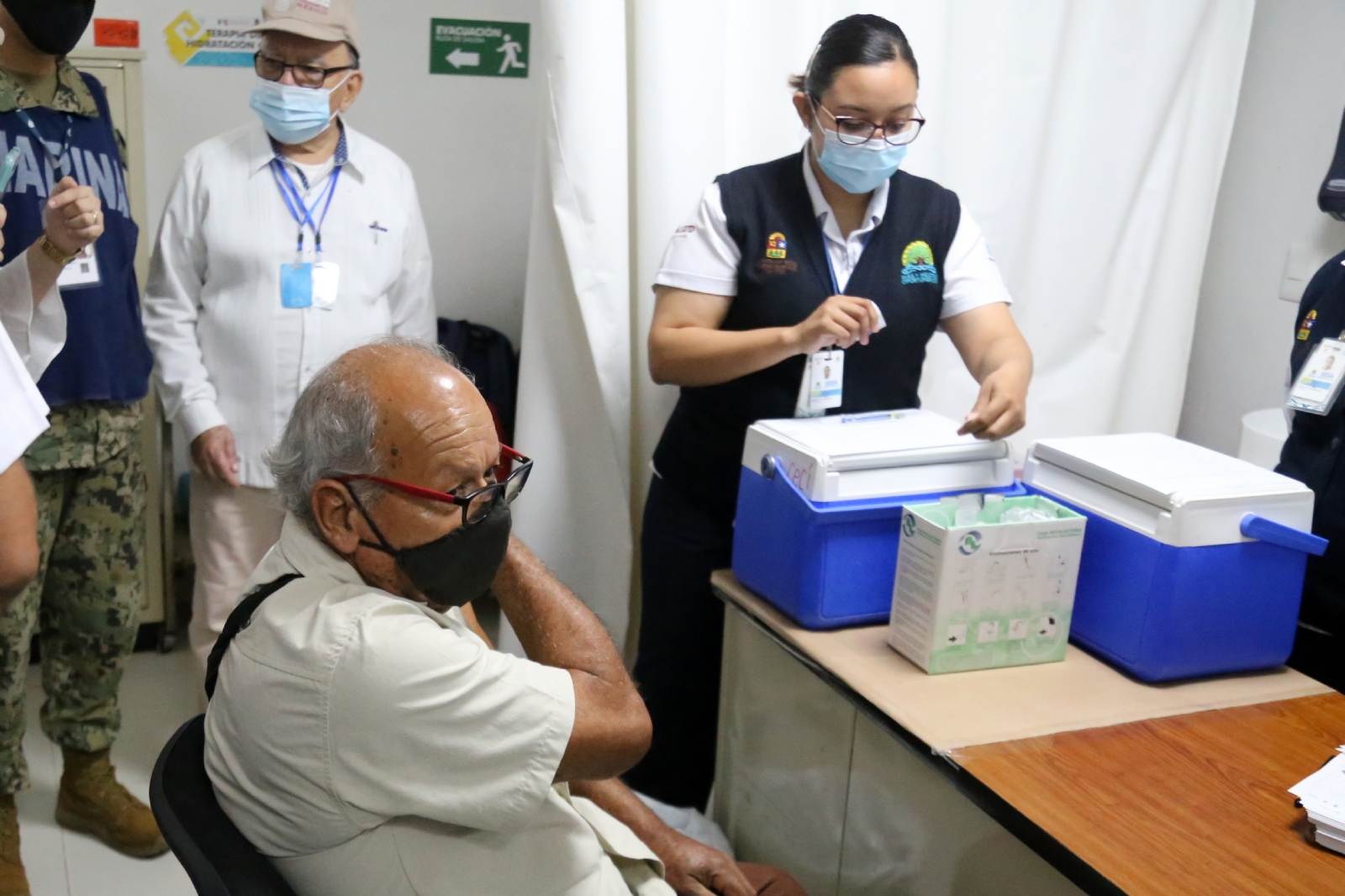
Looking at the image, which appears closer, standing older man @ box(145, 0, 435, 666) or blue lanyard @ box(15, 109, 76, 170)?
blue lanyard @ box(15, 109, 76, 170)

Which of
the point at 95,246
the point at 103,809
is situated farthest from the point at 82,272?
the point at 103,809

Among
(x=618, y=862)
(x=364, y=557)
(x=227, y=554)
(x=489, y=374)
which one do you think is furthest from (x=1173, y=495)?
(x=489, y=374)

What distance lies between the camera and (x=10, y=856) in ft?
6.86

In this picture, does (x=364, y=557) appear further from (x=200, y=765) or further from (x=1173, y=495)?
(x=1173, y=495)

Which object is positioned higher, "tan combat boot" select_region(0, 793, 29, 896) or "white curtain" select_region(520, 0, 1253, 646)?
"white curtain" select_region(520, 0, 1253, 646)

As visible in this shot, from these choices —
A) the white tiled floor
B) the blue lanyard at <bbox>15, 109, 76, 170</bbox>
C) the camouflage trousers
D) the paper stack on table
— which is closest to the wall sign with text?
the blue lanyard at <bbox>15, 109, 76, 170</bbox>

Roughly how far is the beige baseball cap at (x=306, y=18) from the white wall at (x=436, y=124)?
0.99m

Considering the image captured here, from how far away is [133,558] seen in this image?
2.27 metres

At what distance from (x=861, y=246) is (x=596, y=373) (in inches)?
24.8

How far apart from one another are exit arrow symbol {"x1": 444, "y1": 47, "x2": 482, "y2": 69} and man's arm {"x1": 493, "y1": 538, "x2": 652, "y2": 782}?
2.39m

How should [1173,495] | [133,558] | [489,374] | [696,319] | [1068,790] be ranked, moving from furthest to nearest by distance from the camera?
1. [489,374]
2. [133,558]
3. [696,319]
4. [1173,495]
5. [1068,790]

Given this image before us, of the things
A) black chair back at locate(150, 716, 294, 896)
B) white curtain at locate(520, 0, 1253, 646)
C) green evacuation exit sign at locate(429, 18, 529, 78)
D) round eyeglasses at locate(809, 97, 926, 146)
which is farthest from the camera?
green evacuation exit sign at locate(429, 18, 529, 78)

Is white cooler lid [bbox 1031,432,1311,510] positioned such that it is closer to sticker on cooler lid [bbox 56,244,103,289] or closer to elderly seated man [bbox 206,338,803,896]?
elderly seated man [bbox 206,338,803,896]

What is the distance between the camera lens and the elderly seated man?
104 centimetres
